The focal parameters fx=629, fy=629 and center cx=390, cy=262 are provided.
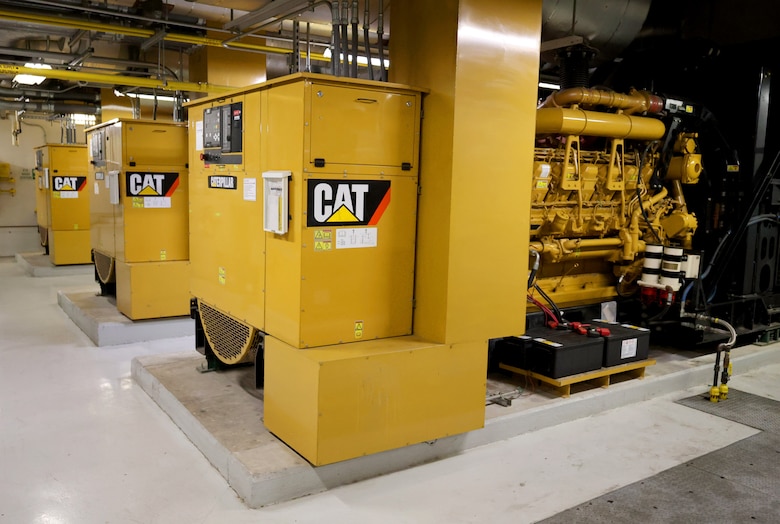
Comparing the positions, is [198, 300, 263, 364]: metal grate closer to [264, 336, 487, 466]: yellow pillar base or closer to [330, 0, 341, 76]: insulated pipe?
[264, 336, 487, 466]: yellow pillar base

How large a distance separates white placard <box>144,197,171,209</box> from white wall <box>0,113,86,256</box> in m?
7.42

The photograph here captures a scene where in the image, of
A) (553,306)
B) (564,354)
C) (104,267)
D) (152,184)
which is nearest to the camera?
(564,354)

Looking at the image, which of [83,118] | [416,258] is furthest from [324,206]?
[83,118]

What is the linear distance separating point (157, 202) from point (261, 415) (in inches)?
119

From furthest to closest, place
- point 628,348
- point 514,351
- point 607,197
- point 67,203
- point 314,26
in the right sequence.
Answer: point 67,203
point 314,26
point 607,197
point 628,348
point 514,351

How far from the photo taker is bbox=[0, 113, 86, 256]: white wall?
1182cm

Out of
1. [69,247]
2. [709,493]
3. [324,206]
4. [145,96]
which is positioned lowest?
[709,493]

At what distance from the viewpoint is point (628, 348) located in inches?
181

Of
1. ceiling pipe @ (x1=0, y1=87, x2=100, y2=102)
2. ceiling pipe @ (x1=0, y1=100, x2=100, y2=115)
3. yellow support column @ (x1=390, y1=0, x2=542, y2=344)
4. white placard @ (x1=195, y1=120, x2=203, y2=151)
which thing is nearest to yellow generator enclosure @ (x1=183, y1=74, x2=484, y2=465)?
yellow support column @ (x1=390, y1=0, x2=542, y2=344)

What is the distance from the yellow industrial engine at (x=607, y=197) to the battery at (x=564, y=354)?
834mm

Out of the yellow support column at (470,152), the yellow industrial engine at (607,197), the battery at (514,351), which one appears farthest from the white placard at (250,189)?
the yellow industrial engine at (607,197)

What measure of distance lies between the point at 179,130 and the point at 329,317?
142 inches

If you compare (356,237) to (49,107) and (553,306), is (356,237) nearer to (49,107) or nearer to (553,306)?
(553,306)

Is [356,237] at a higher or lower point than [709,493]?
higher
